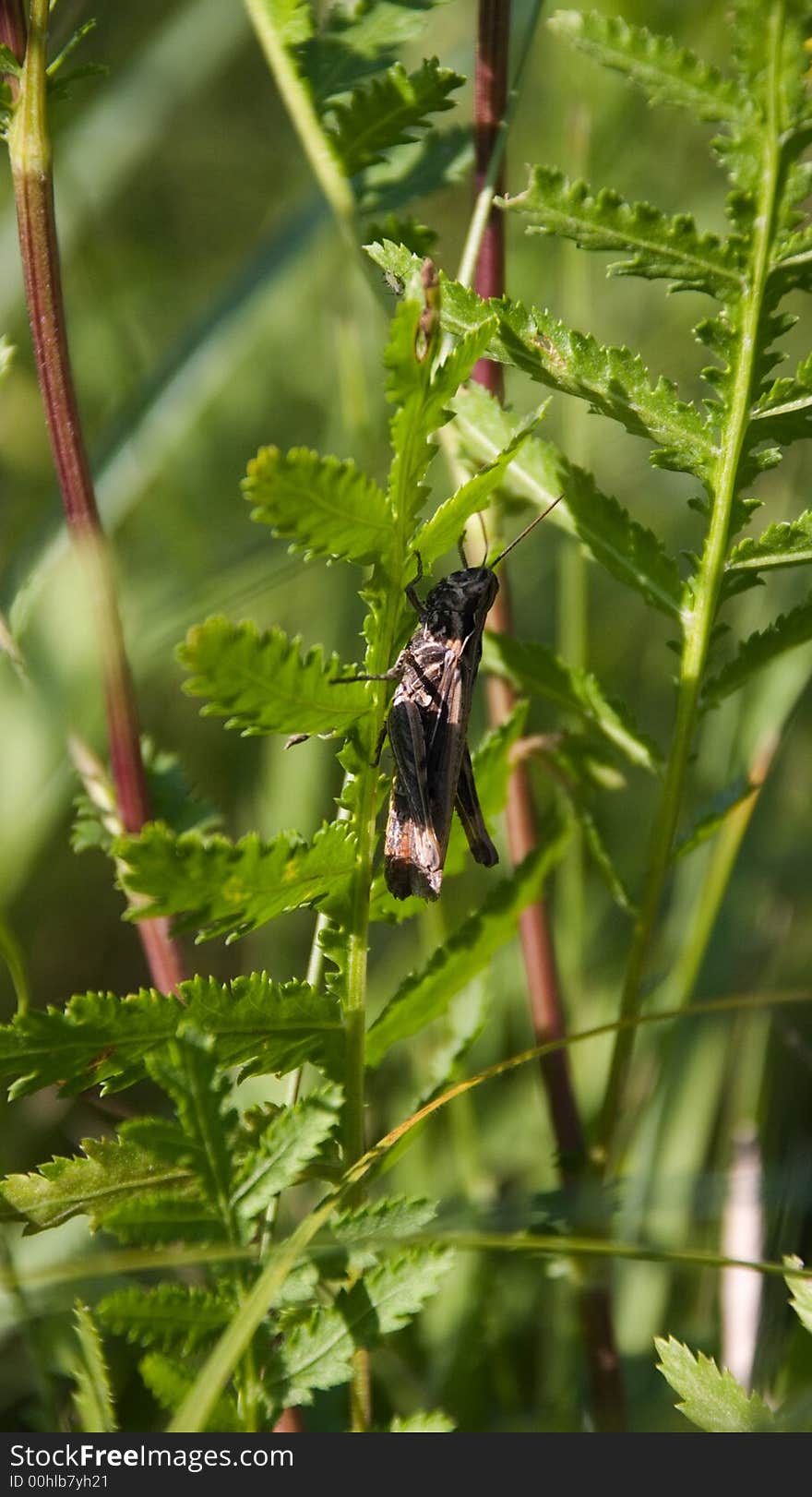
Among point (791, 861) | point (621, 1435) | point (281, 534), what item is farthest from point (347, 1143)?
point (791, 861)

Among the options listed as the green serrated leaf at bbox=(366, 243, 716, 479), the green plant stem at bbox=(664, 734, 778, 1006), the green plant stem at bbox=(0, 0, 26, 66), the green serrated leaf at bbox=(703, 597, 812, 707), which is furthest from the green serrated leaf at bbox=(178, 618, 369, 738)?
the green plant stem at bbox=(664, 734, 778, 1006)

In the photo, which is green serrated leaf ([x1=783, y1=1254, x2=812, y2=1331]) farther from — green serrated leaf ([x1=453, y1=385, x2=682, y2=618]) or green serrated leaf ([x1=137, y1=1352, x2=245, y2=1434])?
green serrated leaf ([x1=453, y1=385, x2=682, y2=618])

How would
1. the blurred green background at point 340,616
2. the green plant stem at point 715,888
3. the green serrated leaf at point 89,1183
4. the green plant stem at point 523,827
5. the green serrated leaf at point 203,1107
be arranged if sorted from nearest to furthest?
the green serrated leaf at point 203,1107 → the green serrated leaf at point 89,1183 → the green plant stem at point 523,827 → the blurred green background at point 340,616 → the green plant stem at point 715,888

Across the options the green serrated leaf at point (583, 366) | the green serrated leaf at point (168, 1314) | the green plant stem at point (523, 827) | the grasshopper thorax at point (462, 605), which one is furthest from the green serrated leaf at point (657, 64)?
the green serrated leaf at point (168, 1314)

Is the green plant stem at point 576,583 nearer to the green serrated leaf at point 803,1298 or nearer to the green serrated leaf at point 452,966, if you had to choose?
the green serrated leaf at point 452,966

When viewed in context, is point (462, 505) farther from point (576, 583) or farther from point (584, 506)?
point (576, 583)

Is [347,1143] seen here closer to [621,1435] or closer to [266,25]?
[621,1435]
